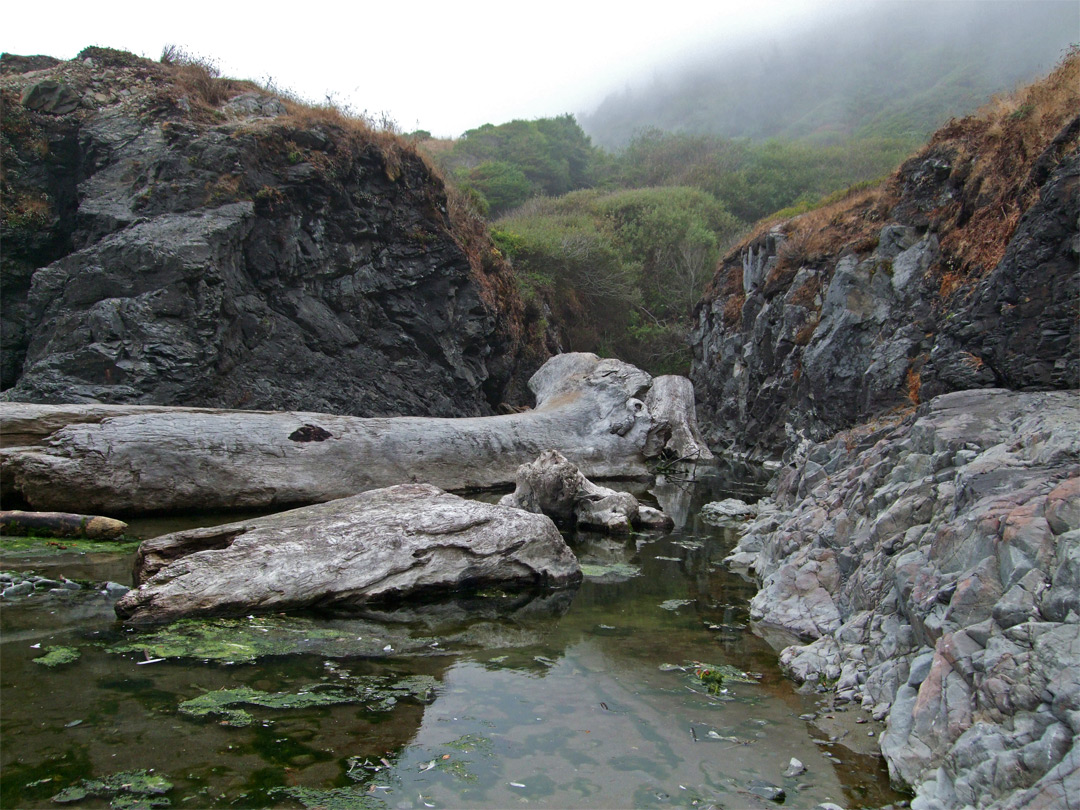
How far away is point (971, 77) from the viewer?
5819 cm

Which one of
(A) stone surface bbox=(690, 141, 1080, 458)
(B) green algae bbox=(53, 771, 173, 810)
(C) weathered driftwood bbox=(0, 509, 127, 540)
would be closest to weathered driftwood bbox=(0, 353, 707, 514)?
(C) weathered driftwood bbox=(0, 509, 127, 540)

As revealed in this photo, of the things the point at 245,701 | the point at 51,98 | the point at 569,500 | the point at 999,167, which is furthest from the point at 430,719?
the point at 51,98

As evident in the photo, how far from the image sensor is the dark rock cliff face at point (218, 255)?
11703mm

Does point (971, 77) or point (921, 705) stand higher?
point (971, 77)

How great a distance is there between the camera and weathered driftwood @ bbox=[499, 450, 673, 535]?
896 centimetres

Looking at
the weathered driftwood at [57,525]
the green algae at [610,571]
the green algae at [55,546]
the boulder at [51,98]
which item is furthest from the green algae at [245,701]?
the boulder at [51,98]

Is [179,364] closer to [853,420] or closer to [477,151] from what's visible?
[853,420]

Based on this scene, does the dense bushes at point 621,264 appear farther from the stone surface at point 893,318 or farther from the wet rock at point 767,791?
the wet rock at point 767,791

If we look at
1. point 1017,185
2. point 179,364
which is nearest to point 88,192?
point 179,364

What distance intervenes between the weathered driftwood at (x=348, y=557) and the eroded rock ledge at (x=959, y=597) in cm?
229

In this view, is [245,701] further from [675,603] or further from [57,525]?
[57,525]

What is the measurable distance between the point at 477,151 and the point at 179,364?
41.9 meters

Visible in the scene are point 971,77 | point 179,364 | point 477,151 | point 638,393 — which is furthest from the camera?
point 971,77

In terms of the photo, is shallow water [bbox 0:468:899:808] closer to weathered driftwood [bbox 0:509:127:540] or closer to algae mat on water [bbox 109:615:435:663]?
algae mat on water [bbox 109:615:435:663]
